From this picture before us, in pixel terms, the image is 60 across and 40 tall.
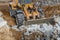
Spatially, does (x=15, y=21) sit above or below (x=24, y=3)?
below

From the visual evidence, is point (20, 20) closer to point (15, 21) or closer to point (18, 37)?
point (15, 21)

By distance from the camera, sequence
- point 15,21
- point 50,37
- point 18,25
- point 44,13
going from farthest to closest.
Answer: point 44,13 → point 15,21 → point 18,25 → point 50,37

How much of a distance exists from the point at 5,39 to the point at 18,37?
69 centimetres

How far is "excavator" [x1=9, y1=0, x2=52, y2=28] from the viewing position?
1230cm

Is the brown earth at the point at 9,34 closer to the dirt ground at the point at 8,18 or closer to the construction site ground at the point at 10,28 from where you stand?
the construction site ground at the point at 10,28

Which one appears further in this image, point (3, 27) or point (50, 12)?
point (50, 12)

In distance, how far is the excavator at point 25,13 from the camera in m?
12.3

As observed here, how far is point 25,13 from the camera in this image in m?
12.8

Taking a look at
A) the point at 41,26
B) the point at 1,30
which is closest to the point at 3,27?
the point at 1,30

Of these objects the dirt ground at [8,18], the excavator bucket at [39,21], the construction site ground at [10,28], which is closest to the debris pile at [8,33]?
the construction site ground at [10,28]

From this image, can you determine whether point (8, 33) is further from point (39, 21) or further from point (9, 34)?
point (39, 21)

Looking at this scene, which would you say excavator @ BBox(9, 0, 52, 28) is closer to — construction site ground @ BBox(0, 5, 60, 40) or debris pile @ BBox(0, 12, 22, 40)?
construction site ground @ BBox(0, 5, 60, 40)

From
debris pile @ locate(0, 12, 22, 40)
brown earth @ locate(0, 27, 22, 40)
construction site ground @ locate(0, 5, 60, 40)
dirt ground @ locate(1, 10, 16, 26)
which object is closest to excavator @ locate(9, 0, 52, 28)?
dirt ground @ locate(1, 10, 16, 26)

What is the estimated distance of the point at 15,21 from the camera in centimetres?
1295
